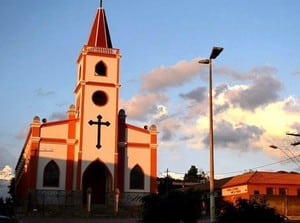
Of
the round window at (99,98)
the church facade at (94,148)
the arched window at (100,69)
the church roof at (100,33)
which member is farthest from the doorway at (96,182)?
the church roof at (100,33)

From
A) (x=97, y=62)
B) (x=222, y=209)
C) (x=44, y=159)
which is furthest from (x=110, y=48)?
(x=222, y=209)

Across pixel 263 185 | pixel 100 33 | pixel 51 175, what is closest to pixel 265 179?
pixel 263 185

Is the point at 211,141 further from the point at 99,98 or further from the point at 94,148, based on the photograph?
the point at 99,98

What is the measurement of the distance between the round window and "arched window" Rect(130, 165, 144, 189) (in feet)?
23.4

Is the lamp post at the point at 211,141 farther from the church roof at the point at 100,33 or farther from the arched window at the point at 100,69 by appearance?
the church roof at the point at 100,33

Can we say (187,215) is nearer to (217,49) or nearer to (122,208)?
(217,49)

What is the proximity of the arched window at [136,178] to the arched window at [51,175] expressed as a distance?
7319mm

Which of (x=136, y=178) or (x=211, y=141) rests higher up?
(x=211, y=141)

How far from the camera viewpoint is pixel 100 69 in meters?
47.7

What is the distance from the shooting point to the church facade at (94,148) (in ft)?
144

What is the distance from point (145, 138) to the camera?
157 ft

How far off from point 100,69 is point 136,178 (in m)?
11.4

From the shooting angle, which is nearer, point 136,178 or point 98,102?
point 98,102

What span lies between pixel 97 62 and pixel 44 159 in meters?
10.9
